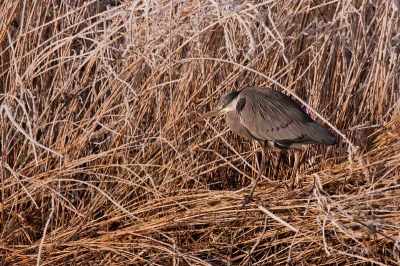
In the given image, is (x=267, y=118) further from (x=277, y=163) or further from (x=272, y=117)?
(x=277, y=163)

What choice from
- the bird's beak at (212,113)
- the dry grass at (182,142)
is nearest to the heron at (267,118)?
the bird's beak at (212,113)

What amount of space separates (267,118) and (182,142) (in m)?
0.40

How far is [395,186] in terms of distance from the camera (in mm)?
2834

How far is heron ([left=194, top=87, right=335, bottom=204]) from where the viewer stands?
3.16 m

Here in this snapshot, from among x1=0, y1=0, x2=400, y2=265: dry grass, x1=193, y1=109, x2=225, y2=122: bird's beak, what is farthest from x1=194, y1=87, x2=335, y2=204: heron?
x1=0, y1=0, x2=400, y2=265: dry grass

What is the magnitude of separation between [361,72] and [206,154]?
886 millimetres

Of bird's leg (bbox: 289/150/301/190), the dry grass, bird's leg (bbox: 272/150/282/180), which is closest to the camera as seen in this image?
the dry grass

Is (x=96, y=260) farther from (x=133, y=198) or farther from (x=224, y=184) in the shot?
(x=224, y=184)

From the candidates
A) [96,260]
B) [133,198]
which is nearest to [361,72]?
[133,198]

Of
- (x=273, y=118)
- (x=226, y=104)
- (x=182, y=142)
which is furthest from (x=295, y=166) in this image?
(x=182, y=142)

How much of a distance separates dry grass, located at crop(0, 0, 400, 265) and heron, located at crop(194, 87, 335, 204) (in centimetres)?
11

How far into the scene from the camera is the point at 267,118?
10.6ft

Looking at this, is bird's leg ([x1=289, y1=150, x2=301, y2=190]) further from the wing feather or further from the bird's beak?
the bird's beak

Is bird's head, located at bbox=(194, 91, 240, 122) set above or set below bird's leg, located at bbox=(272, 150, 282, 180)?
above
